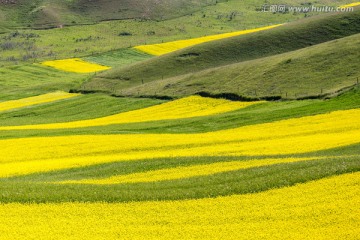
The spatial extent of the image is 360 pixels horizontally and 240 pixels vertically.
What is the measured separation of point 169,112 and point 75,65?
261 feet

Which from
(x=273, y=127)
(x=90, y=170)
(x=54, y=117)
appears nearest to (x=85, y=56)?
(x=54, y=117)

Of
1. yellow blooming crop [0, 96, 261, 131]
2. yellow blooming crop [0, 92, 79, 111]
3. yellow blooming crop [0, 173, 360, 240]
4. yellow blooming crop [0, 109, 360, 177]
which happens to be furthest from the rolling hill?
yellow blooming crop [0, 173, 360, 240]

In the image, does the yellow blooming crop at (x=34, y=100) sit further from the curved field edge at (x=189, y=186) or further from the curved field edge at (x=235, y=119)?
the curved field edge at (x=189, y=186)

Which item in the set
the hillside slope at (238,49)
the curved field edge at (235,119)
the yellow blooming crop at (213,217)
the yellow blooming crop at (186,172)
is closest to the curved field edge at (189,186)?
the yellow blooming crop at (213,217)

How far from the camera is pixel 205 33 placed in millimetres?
197750

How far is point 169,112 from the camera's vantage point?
2613 inches

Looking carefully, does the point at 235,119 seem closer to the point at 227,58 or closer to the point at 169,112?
the point at 169,112

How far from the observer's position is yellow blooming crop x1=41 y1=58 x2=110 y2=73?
13550 cm

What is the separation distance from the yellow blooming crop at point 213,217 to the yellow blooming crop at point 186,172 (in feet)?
20.2

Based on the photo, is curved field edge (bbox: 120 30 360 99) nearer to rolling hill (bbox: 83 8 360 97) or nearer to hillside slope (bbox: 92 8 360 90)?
rolling hill (bbox: 83 8 360 97)

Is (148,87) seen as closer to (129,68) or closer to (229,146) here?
(129,68)

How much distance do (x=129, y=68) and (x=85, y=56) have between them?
4947cm

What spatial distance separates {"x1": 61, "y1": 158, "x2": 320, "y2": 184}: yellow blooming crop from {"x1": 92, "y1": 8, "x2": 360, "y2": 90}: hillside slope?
65.5m

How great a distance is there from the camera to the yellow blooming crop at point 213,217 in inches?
741
